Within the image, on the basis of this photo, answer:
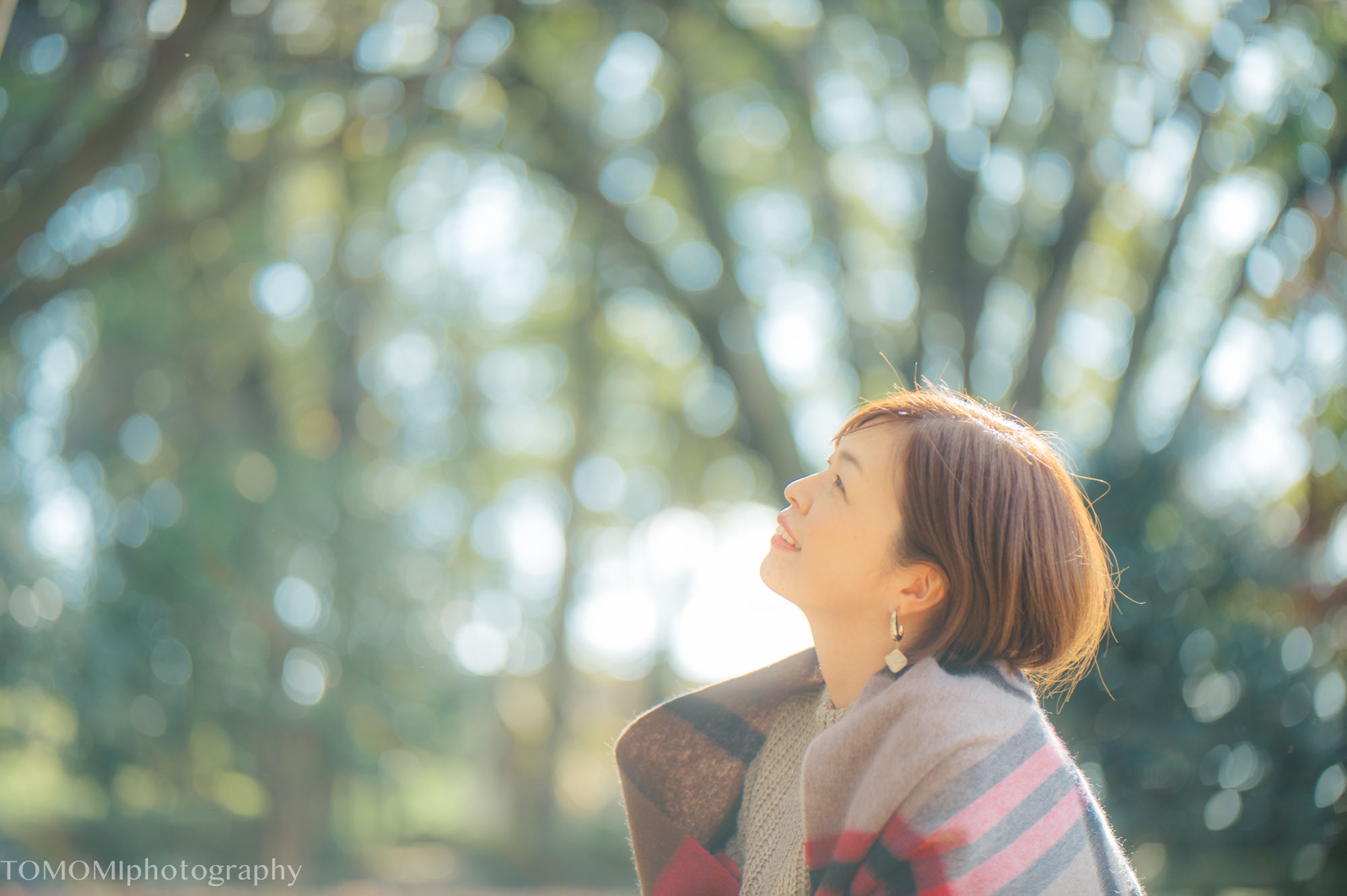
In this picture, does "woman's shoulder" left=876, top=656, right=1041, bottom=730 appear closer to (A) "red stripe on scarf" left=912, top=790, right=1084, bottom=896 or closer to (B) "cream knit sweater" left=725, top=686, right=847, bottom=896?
(A) "red stripe on scarf" left=912, top=790, right=1084, bottom=896

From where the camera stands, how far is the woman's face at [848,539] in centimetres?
158

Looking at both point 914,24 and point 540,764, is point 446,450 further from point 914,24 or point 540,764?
point 914,24

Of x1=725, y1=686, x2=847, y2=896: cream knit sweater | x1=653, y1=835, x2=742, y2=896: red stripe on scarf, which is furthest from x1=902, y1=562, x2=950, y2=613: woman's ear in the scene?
x1=653, y1=835, x2=742, y2=896: red stripe on scarf

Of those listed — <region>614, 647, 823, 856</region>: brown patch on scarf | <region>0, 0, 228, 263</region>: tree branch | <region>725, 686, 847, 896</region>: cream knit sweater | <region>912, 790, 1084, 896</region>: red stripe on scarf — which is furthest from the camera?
<region>0, 0, 228, 263</region>: tree branch

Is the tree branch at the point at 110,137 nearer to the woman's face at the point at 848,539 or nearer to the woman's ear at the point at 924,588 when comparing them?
the woman's face at the point at 848,539

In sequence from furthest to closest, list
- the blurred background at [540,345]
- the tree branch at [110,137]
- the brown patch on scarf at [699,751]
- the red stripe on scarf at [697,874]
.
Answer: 1. the blurred background at [540,345]
2. the tree branch at [110,137]
3. the brown patch on scarf at [699,751]
4. the red stripe on scarf at [697,874]

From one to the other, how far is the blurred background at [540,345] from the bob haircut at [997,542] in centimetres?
285

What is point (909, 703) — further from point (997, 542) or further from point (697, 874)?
point (697, 874)

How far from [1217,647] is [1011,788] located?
333 centimetres

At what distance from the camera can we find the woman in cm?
133

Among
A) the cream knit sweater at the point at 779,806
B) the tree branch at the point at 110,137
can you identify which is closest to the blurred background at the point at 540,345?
the tree branch at the point at 110,137

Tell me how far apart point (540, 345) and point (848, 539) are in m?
10.3

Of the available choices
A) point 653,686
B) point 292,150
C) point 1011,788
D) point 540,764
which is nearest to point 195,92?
point 292,150

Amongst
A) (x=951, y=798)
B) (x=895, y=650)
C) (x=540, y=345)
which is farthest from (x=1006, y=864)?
(x=540, y=345)
